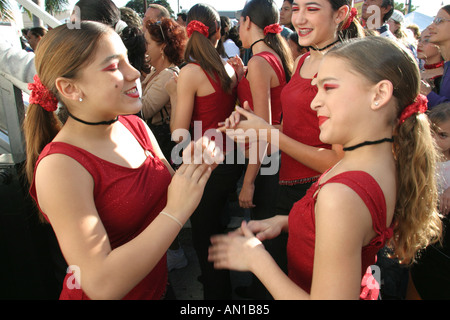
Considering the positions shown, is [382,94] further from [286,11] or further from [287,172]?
[286,11]

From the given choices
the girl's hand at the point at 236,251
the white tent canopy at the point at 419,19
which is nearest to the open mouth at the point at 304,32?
the girl's hand at the point at 236,251

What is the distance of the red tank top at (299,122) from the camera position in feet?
6.19

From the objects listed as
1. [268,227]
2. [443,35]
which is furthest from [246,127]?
[443,35]

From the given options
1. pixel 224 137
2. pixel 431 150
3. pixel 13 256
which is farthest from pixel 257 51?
pixel 13 256

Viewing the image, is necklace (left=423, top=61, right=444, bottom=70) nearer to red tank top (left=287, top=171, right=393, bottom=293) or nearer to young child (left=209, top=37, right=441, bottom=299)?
young child (left=209, top=37, right=441, bottom=299)

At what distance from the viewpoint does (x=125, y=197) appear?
1338 mm

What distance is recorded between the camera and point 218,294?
249cm

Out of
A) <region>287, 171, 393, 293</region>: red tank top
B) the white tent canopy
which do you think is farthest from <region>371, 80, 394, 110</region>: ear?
the white tent canopy

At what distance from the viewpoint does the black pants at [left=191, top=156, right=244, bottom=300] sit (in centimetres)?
237

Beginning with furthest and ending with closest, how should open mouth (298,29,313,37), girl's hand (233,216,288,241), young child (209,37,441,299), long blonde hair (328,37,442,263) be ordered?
open mouth (298,29,313,37) → girl's hand (233,216,288,241) → long blonde hair (328,37,442,263) → young child (209,37,441,299)

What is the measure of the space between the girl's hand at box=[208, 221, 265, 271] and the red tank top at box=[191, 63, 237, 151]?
119 centimetres

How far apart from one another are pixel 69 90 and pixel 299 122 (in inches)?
48.3

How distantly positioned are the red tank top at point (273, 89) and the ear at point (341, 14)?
1.87 feet
